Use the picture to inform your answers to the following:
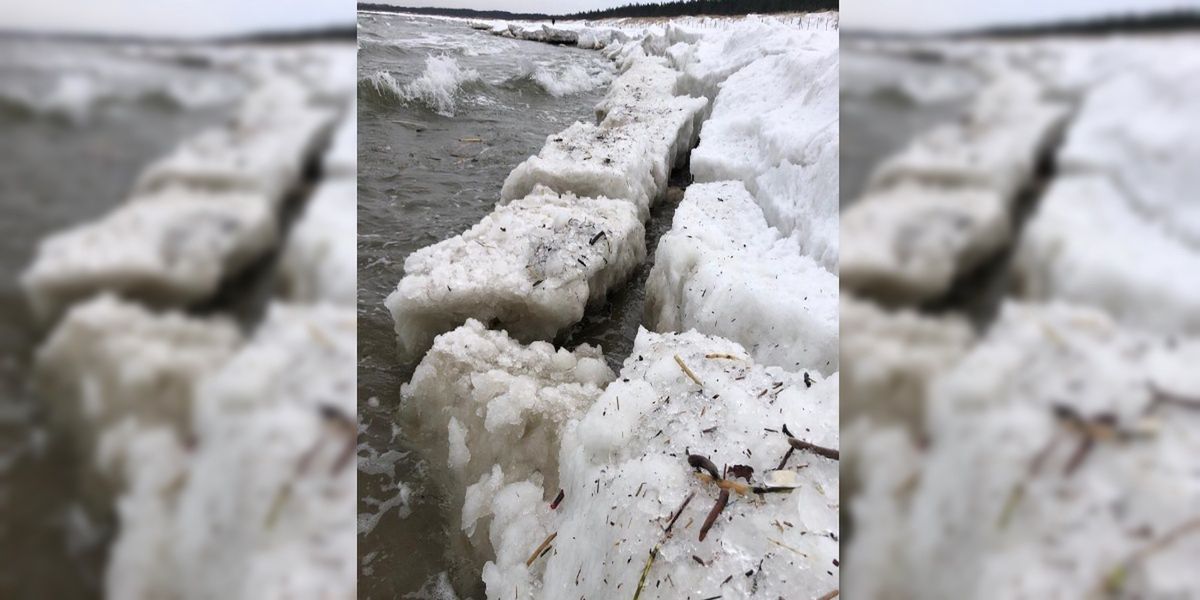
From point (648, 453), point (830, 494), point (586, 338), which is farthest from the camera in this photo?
point (586, 338)

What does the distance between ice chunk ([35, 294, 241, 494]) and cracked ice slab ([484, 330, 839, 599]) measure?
1.57m

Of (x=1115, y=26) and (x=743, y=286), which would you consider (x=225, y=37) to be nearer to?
(x=1115, y=26)

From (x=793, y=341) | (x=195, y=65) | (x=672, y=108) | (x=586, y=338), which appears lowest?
(x=586, y=338)

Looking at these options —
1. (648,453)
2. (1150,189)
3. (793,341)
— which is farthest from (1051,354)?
(793,341)

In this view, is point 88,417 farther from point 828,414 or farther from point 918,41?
point 828,414

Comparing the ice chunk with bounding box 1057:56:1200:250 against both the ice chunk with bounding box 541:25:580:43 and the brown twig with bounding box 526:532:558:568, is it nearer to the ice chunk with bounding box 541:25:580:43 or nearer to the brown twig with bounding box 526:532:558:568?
the brown twig with bounding box 526:532:558:568

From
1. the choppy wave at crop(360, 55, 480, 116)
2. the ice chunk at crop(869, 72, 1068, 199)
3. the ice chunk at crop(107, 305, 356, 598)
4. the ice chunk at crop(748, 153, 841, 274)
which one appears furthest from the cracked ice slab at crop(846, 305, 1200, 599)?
the choppy wave at crop(360, 55, 480, 116)

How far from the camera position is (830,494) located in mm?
1930

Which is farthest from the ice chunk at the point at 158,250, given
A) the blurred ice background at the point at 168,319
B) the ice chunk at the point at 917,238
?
the ice chunk at the point at 917,238

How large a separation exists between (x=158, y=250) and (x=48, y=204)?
0.25 ft

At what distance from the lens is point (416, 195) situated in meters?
7.30

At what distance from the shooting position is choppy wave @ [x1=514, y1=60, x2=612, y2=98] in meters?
14.1

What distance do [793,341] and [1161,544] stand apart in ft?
9.26

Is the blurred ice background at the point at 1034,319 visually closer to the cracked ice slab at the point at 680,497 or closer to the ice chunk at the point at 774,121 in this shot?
the cracked ice slab at the point at 680,497
